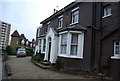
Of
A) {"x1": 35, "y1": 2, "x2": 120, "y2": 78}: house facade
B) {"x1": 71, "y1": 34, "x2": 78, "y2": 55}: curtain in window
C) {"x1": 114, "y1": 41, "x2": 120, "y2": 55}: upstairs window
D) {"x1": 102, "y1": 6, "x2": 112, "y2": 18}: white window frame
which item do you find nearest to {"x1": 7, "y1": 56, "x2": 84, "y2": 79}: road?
{"x1": 35, "y1": 2, "x2": 120, "y2": 78}: house facade

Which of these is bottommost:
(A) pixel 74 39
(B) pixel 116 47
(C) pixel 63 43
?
(B) pixel 116 47

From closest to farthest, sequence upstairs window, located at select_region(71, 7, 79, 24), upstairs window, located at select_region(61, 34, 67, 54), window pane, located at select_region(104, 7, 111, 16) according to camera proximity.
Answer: window pane, located at select_region(104, 7, 111, 16)
upstairs window, located at select_region(61, 34, 67, 54)
upstairs window, located at select_region(71, 7, 79, 24)

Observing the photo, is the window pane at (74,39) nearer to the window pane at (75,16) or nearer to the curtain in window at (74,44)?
the curtain in window at (74,44)

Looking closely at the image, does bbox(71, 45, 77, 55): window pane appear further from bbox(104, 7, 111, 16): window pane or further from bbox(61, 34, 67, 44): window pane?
bbox(104, 7, 111, 16): window pane

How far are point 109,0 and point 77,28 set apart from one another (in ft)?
11.7

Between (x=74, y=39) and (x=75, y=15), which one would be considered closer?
(x=74, y=39)

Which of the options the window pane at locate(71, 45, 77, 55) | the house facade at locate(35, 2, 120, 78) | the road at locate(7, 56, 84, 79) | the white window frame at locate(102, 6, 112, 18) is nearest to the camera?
the road at locate(7, 56, 84, 79)

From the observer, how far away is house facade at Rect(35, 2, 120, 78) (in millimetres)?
8656

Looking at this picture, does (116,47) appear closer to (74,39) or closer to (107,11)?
(107,11)

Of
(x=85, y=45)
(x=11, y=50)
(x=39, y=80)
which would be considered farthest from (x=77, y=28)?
(x=11, y=50)

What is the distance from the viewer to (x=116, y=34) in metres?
8.50

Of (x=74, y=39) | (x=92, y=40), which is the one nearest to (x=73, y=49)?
(x=74, y=39)

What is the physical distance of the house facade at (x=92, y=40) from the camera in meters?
8.66

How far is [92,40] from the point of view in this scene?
10.2 m
